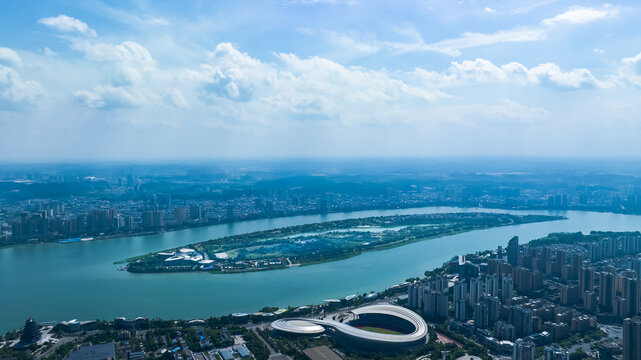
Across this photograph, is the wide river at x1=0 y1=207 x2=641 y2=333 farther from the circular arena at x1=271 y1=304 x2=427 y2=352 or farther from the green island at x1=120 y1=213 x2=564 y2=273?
the circular arena at x1=271 y1=304 x2=427 y2=352

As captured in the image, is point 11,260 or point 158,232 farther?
point 158,232

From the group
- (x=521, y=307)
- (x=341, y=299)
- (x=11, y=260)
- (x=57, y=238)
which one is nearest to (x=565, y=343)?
(x=521, y=307)

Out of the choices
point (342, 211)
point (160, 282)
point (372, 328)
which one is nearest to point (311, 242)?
point (160, 282)

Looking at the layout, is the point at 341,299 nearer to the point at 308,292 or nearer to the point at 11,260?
the point at 308,292

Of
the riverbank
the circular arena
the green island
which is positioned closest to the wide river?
the green island

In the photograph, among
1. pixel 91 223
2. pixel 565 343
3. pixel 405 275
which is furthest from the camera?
pixel 91 223

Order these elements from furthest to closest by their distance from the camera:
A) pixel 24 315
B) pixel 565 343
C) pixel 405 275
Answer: pixel 405 275 < pixel 24 315 < pixel 565 343
